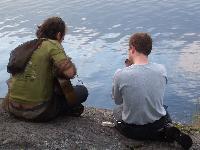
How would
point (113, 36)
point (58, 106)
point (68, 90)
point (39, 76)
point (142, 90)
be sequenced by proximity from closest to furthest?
point (142, 90) < point (39, 76) < point (68, 90) < point (58, 106) < point (113, 36)

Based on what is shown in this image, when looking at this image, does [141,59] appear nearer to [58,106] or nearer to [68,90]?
[68,90]

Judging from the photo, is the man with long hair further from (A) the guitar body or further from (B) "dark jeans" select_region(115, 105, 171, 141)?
(B) "dark jeans" select_region(115, 105, 171, 141)

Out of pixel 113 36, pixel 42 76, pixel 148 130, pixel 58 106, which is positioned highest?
pixel 42 76

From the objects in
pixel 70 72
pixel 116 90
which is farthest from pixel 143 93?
pixel 70 72

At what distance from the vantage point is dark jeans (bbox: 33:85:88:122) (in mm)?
7691

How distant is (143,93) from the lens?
7125 millimetres

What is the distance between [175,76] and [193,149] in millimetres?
14130

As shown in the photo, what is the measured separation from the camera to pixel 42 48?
24.3 ft

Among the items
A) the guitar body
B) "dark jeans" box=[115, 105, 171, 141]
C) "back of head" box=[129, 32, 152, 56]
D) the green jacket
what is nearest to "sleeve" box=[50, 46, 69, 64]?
the green jacket

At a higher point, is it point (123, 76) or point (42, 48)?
point (42, 48)

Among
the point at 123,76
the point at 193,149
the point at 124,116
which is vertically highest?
the point at 123,76

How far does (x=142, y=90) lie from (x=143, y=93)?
5 centimetres

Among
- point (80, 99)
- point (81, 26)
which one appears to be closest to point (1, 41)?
point (81, 26)

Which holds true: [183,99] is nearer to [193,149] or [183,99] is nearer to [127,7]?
[193,149]
